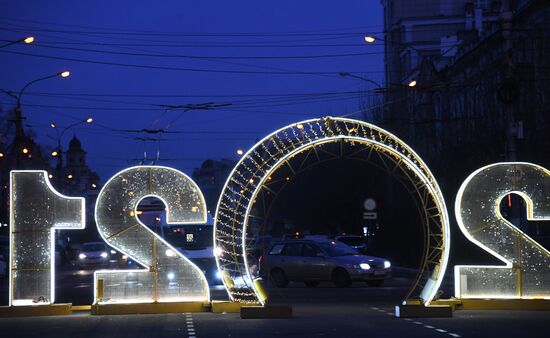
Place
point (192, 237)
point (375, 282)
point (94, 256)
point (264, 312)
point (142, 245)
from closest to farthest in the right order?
point (264, 312) < point (142, 245) < point (192, 237) < point (375, 282) < point (94, 256)

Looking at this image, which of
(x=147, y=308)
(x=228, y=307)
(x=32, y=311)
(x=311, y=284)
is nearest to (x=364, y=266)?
(x=311, y=284)

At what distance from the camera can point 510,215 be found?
3014cm

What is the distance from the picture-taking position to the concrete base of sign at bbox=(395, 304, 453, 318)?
68.2ft

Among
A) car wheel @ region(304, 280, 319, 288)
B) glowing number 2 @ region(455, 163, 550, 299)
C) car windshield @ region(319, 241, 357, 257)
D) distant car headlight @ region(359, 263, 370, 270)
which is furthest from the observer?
car wheel @ region(304, 280, 319, 288)

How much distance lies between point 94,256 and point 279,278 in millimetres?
23712

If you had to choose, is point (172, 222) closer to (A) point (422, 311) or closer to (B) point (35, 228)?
(B) point (35, 228)

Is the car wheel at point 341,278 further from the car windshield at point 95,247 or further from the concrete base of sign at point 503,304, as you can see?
the car windshield at point 95,247

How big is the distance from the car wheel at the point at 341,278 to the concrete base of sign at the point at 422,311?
11842mm

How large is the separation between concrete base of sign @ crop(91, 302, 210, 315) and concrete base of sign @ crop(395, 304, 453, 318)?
444 cm

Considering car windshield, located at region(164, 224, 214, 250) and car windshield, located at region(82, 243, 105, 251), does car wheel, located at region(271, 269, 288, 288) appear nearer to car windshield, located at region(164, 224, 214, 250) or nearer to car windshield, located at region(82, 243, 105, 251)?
car windshield, located at region(164, 224, 214, 250)

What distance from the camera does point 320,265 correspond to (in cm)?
3300

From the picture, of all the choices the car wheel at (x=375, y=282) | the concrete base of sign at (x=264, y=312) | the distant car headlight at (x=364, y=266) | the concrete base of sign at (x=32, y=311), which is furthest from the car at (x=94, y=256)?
the concrete base of sign at (x=264, y=312)

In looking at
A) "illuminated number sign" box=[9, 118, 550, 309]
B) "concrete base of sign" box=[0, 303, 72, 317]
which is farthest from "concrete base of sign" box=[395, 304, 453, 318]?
"concrete base of sign" box=[0, 303, 72, 317]

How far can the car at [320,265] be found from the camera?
107ft
